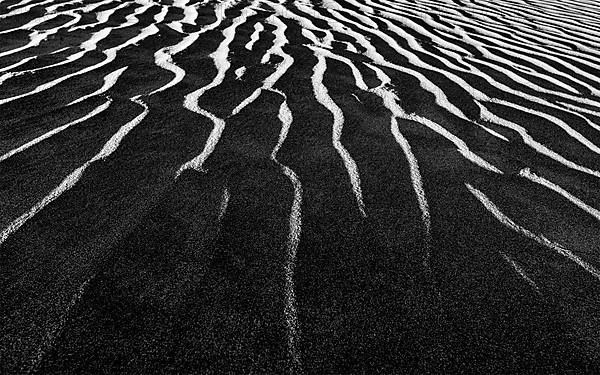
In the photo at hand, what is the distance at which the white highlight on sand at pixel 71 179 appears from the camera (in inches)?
57.7

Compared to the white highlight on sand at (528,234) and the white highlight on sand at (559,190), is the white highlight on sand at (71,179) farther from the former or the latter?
the white highlight on sand at (559,190)

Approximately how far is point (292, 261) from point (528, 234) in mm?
725

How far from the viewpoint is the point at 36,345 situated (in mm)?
1128

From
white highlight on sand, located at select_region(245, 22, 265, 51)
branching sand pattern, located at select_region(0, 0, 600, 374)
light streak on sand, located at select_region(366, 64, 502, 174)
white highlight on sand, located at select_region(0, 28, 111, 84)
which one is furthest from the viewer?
white highlight on sand, located at select_region(245, 22, 265, 51)

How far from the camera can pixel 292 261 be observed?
4.71 feet

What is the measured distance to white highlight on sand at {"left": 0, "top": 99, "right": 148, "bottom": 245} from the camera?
147 cm

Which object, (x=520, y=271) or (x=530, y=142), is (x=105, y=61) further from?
(x=520, y=271)

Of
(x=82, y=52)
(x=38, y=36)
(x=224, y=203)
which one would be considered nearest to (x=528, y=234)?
(x=224, y=203)

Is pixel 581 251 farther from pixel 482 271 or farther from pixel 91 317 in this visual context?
pixel 91 317

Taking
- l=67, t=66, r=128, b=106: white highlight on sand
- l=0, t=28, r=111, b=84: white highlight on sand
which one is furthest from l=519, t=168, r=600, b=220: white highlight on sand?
l=0, t=28, r=111, b=84: white highlight on sand

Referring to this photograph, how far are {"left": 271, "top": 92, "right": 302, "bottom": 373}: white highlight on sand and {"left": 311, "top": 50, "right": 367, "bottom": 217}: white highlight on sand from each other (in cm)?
19

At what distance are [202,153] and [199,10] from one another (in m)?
2.72

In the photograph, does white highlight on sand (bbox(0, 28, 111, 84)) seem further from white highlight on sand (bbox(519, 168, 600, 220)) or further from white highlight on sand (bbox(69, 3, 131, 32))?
white highlight on sand (bbox(519, 168, 600, 220))

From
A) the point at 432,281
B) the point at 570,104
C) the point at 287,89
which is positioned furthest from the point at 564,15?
the point at 432,281
